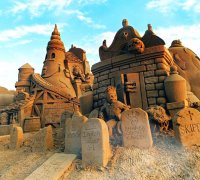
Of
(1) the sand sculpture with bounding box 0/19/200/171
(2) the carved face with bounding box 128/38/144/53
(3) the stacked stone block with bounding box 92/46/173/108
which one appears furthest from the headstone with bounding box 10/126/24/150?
(2) the carved face with bounding box 128/38/144/53

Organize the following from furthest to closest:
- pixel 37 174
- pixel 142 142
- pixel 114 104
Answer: pixel 114 104 → pixel 142 142 → pixel 37 174

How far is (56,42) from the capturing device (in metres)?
23.6

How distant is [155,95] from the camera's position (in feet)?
21.4

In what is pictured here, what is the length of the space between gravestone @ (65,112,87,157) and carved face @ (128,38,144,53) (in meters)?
2.93

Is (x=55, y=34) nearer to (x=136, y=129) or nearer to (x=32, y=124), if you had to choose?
(x=32, y=124)

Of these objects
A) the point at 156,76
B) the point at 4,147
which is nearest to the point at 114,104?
the point at 156,76

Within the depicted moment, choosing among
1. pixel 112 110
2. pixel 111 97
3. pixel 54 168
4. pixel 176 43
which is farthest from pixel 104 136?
pixel 176 43

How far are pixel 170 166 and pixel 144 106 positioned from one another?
9.17 ft

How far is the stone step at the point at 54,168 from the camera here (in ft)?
13.4

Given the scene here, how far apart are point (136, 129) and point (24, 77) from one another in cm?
1760

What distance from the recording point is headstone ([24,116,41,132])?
15364 millimetres

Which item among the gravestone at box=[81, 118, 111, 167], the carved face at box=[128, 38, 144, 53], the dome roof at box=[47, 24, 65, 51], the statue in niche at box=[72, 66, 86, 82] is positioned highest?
the dome roof at box=[47, 24, 65, 51]

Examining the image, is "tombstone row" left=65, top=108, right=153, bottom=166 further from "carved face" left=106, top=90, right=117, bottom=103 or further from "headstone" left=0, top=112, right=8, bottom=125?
"headstone" left=0, top=112, right=8, bottom=125

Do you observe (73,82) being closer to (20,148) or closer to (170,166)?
(20,148)
